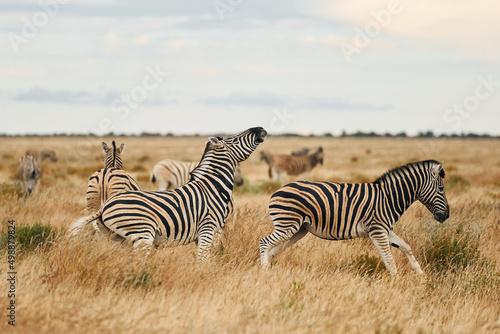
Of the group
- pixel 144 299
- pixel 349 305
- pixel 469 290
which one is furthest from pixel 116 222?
pixel 469 290

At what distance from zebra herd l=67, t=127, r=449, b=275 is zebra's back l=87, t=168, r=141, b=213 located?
1225 mm

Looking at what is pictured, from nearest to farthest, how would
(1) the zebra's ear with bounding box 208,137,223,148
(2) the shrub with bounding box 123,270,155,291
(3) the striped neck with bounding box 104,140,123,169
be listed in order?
1. (2) the shrub with bounding box 123,270,155,291
2. (1) the zebra's ear with bounding box 208,137,223,148
3. (3) the striped neck with bounding box 104,140,123,169

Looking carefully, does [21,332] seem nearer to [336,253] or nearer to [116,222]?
[116,222]

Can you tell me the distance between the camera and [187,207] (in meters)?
Result: 6.64

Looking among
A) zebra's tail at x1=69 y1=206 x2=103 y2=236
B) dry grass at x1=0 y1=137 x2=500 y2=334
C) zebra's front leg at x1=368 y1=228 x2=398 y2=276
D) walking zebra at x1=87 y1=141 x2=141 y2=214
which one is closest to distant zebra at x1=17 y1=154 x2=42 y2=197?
walking zebra at x1=87 y1=141 x2=141 y2=214

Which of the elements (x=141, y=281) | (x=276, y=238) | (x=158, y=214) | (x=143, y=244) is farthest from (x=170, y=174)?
(x=141, y=281)

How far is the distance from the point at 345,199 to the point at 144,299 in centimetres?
312

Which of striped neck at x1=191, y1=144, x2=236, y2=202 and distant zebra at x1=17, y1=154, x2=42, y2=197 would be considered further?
distant zebra at x1=17, y1=154, x2=42, y2=197

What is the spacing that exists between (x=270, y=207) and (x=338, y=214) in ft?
2.94

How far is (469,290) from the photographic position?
6781mm

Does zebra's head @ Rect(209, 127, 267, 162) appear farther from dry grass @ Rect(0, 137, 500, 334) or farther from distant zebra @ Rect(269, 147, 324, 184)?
distant zebra @ Rect(269, 147, 324, 184)

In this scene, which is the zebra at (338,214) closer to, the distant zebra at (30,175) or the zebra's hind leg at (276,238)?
the zebra's hind leg at (276,238)

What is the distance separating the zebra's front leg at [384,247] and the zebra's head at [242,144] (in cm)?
192

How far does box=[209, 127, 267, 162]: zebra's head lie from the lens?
729 centimetres
